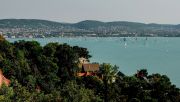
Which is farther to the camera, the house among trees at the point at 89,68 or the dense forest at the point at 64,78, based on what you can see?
the house among trees at the point at 89,68

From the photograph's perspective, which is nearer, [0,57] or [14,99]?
[14,99]

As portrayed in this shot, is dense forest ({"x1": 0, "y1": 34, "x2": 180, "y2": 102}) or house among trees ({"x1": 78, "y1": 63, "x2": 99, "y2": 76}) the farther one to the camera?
house among trees ({"x1": 78, "y1": 63, "x2": 99, "y2": 76})

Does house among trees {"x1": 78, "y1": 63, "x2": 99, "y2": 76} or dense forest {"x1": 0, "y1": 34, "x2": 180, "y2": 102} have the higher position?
dense forest {"x1": 0, "y1": 34, "x2": 180, "y2": 102}

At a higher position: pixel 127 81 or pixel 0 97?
pixel 0 97

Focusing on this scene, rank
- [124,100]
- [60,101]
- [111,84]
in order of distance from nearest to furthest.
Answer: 1. [60,101]
2. [124,100]
3. [111,84]

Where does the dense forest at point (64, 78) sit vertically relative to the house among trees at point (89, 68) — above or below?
above

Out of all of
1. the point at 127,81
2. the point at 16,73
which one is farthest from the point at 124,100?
the point at 16,73

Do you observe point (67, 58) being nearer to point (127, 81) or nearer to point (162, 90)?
point (127, 81)

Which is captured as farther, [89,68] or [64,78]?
[89,68]

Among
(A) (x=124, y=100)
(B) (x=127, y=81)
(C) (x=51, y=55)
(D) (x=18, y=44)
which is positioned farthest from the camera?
(D) (x=18, y=44)

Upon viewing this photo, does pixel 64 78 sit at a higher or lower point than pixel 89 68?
higher
